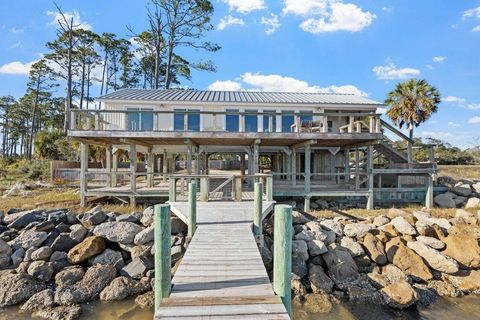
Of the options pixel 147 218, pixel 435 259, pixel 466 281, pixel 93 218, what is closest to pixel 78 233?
pixel 93 218

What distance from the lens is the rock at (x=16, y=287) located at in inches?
273

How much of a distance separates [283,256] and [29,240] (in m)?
9.01

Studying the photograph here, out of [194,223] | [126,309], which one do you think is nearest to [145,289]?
[126,309]

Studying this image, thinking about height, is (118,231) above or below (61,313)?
above

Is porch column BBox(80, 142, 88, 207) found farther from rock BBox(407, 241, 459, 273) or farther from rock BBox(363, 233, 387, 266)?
rock BBox(407, 241, 459, 273)

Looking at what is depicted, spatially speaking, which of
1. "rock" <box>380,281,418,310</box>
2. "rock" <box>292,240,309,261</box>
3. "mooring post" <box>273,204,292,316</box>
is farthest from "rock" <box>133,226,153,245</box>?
"rock" <box>380,281,418,310</box>

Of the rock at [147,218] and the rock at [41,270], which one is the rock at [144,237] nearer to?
the rock at [147,218]

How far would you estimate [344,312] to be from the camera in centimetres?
→ 686

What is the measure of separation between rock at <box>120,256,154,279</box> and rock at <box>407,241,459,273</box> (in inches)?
340

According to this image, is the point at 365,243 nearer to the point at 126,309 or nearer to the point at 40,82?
the point at 126,309

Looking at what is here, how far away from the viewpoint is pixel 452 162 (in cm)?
3030

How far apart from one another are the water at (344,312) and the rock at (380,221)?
3781 millimetres

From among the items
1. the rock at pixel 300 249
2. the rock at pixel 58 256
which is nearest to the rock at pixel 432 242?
the rock at pixel 300 249

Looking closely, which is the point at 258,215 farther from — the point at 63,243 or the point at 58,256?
the point at 63,243
